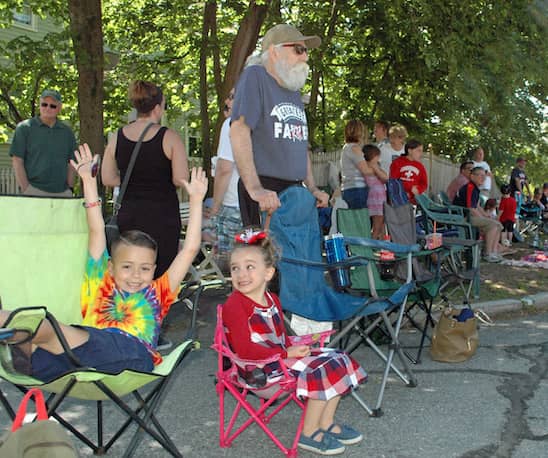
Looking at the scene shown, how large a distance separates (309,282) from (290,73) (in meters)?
1.33

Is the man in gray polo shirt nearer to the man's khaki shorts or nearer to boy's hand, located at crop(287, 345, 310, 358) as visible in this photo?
boy's hand, located at crop(287, 345, 310, 358)

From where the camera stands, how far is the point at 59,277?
11.9ft

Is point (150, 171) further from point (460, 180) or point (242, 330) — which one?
point (460, 180)

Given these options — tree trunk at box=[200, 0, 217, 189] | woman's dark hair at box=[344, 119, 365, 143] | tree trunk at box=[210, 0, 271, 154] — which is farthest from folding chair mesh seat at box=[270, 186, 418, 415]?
tree trunk at box=[200, 0, 217, 189]

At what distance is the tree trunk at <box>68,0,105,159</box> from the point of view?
8906 mm

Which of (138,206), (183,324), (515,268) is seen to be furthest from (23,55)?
(515,268)

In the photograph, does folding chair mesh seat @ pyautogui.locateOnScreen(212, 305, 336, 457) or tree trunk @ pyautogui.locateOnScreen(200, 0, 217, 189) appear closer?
folding chair mesh seat @ pyautogui.locateOnScreen(212, 305, 336, 457)

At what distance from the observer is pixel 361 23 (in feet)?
46.9

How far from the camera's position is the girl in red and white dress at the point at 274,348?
364 centimetres

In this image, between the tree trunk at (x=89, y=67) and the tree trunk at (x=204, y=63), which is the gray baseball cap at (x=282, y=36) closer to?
the tree trunk at (x=89, y=67)

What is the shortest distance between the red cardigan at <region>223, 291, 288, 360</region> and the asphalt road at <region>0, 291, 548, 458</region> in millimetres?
544

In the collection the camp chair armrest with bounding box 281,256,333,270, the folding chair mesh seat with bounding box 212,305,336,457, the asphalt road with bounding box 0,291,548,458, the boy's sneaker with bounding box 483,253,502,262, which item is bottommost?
the asphalt road with bounding box 0,291,548,458

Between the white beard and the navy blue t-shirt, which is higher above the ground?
the white beard

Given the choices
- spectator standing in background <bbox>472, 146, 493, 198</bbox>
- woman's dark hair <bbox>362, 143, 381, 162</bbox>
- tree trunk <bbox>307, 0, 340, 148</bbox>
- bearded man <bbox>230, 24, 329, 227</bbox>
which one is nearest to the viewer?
bearded man <bbox>230, 24, 329, 227</bbox>
